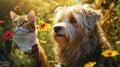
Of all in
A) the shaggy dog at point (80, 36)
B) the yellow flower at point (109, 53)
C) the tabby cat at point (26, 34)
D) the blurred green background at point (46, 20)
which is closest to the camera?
the yellow flower at point (109, 53)

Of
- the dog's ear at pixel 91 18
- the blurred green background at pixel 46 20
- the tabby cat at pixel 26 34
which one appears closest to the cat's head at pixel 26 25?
the tabby cat at pixel 26 34

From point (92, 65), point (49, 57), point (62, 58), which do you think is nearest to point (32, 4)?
point (49, 57)

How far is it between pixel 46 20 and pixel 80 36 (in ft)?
8.11

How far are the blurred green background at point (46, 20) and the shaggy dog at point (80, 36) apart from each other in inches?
12.9

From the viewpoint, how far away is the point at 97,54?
7578mm

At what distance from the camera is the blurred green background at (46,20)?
7.82m

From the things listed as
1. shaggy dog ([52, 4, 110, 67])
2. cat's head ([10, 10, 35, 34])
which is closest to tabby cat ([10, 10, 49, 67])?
cat's head ([10, 10, 35, 34])

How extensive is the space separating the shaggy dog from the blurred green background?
12.9 inches

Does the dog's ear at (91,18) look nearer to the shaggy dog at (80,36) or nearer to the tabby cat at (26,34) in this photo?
the shaggy dog at (80,36)

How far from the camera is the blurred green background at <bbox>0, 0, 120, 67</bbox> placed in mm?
7820

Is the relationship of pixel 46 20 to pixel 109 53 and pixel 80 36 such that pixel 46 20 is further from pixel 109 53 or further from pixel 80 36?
pixel 109 53

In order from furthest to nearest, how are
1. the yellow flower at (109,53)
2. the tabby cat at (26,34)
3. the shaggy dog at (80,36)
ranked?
the tabby cat at (26,34), the shaggy dog at (80,36), the yellow flower at (109,53)

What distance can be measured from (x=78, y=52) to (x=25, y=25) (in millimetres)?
1045

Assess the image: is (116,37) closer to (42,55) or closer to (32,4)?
(42,55)
